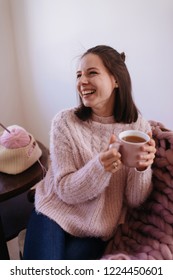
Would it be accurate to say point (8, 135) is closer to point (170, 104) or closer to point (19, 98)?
point (170, 104)

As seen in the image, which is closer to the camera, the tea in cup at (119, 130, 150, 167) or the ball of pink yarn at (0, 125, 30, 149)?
the tea in cup at (119, 130, 150, 167)

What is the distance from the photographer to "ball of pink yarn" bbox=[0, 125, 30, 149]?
0.93m

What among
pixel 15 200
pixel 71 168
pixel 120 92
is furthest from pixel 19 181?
pixel 120 92

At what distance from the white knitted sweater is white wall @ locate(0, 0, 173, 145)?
0.35 metres

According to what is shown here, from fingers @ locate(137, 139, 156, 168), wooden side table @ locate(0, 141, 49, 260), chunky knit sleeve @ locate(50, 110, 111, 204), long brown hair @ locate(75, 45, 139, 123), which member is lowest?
wooden side table @ locate(0, 141, 49, 260)

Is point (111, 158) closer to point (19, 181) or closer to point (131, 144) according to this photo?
point (131, 144)

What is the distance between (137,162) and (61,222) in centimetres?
32

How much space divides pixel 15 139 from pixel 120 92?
16.8 inches

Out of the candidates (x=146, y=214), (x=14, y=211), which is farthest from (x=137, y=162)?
(x=14, y=211)

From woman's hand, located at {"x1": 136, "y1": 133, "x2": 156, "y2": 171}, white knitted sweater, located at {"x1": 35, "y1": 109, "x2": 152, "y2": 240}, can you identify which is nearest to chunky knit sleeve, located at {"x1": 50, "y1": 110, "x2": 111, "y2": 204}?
white knitted sweater, located at {"x1": 35, "y1": 109, "x2": 152, "y2": 240}

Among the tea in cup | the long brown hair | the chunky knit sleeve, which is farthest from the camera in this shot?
the long brown hair

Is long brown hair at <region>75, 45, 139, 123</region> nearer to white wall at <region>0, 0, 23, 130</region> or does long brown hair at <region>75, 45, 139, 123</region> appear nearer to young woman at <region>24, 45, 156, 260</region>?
young woman at <region>24, 45, 156, 260</region>

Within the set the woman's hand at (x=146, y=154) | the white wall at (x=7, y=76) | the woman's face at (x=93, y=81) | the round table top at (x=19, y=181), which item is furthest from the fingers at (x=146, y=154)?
the white wall at (x=7, y=76)

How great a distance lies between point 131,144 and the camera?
56 cm
